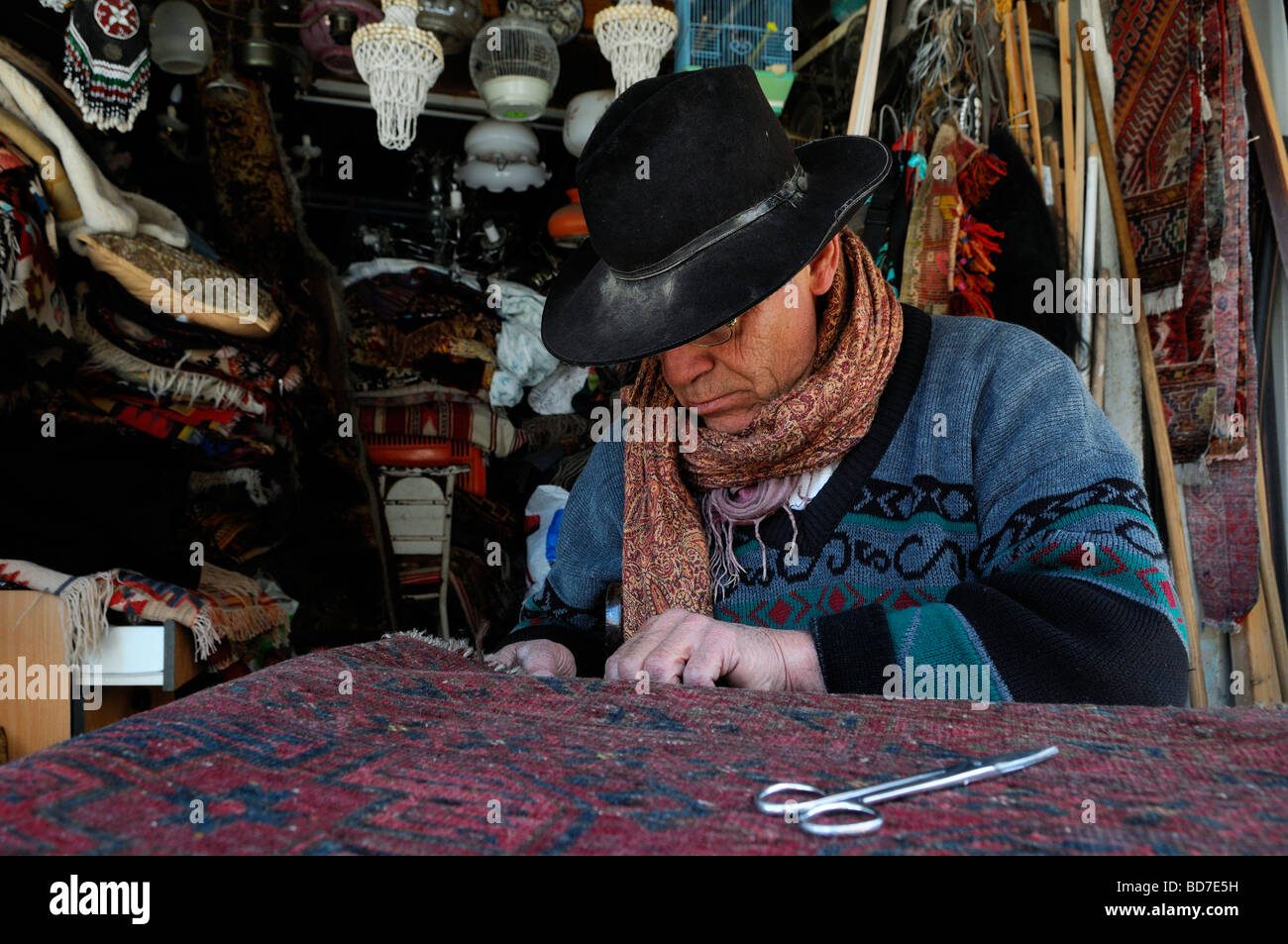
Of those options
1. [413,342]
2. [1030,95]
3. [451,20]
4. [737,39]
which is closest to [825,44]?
[737,39]

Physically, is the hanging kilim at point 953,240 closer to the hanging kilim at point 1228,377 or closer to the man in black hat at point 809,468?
the hanging kilim at point 1228,377

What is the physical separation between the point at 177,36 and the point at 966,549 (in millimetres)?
2797

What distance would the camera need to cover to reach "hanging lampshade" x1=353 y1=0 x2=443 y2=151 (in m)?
2.93

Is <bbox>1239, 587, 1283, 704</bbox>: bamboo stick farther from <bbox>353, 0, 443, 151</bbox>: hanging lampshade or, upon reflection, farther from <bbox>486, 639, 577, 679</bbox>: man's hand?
<bbox>353, 0, 443, 151</bbox>: hanging lampshade

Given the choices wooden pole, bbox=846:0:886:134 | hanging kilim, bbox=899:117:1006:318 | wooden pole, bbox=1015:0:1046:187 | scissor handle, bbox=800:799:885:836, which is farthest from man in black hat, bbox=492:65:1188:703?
wooden pole, bbox=1015:0:1046:187

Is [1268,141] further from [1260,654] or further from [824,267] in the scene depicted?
[824,267]

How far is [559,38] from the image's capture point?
3.38 m

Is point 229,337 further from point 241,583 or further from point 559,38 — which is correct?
point 559,38

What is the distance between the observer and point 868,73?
2738 millimetres

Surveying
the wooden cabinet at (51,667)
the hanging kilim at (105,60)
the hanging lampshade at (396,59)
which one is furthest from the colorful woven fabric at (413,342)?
the wooden cabinet at (51,667)

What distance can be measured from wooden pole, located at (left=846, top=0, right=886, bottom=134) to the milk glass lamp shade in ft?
6.44

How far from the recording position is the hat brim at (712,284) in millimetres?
1321

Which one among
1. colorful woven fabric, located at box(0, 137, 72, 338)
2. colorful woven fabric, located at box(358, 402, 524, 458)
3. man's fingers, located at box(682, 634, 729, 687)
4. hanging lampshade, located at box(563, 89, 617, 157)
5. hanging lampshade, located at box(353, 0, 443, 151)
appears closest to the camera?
man's fingers, located at box(682, 634, 729, 687)

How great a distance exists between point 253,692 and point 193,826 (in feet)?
1.27
